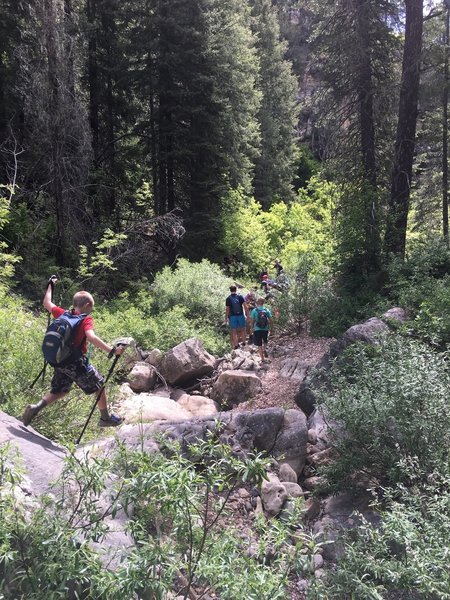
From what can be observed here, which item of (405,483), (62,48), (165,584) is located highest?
(62,48)

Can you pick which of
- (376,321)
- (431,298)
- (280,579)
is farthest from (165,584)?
(431,298)

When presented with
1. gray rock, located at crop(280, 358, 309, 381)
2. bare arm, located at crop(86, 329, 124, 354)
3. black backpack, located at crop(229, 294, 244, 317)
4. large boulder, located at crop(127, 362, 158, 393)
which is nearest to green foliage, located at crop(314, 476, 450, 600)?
bare arm, located at crop(86, 329, 124, 354)

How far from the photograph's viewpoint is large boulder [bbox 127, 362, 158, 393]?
30.9 ft

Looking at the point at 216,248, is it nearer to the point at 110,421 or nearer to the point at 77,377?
the point at 110,421

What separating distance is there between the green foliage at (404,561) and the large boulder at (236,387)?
497 centimetres

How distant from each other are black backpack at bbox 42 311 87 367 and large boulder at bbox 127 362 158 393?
4386 millimetres

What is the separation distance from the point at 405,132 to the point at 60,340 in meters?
10.2

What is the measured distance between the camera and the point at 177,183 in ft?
65.0

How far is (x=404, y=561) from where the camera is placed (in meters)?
2.88

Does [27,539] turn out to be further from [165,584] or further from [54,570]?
[165,584]

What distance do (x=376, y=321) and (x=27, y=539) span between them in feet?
20.4

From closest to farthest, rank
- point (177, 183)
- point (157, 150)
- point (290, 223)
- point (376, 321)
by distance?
point (376, 321), point (157, 150), point (177, 183), point (290, 223)

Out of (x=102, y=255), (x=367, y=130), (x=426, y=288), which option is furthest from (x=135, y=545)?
(x=367, y=130)

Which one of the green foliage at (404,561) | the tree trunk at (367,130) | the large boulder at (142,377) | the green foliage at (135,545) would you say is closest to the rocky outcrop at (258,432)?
the green foliage at (404,561)
